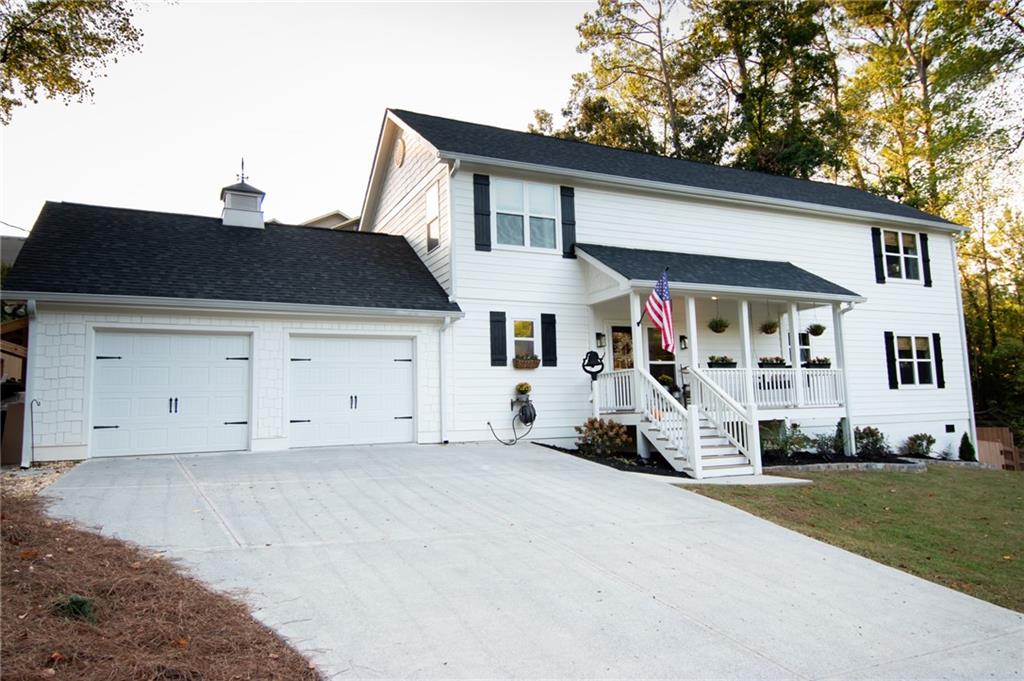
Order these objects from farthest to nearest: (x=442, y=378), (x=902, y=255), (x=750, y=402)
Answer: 1. (x=902, y=255)
2. (x=442, y=378)
3. (x=750, y=402)

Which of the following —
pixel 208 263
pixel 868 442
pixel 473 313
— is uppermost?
pixel 208 263

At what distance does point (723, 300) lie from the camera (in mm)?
14844

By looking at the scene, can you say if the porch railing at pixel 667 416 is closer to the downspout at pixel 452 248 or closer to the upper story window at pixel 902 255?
the downspout at pixel 452 248

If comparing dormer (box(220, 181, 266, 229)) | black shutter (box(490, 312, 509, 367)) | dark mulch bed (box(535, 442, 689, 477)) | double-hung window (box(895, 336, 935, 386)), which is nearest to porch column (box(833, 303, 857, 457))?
double-hung window (box(895, 336, 935, 386))

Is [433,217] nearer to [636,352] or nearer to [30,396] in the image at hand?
[636,352]

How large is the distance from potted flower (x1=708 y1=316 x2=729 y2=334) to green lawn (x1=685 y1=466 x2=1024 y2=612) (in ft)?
13.7

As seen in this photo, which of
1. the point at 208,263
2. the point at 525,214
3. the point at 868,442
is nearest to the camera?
the point at 208,263

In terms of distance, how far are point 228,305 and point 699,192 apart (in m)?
10.5

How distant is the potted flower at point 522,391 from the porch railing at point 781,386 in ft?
11.2

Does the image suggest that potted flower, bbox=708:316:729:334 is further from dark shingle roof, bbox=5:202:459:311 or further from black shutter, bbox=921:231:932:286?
black shutter, bbox=921:231:932:286

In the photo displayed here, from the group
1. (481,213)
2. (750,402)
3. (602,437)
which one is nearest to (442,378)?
(602,437)

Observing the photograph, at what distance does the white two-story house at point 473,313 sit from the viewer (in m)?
10.6

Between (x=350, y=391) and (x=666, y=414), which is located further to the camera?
(x=350, y=391)

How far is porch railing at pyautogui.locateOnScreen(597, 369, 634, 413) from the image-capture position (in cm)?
1276
